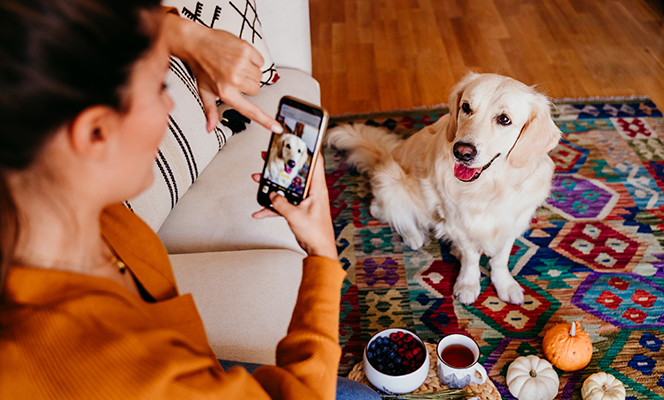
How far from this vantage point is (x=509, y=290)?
179cm

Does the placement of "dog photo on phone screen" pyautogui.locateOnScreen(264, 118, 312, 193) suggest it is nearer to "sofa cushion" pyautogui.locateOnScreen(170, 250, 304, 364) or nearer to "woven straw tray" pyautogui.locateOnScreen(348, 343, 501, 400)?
"sofa cushion" pyautogui.locateOnScreen(170, 250, 304, 364)

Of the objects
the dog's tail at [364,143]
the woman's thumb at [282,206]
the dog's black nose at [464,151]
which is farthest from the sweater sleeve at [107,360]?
the dog's tail at [364,143]

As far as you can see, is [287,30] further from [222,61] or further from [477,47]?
[477,47]

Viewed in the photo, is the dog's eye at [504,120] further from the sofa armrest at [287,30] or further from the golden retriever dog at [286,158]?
the sofa armrest at [287,30]

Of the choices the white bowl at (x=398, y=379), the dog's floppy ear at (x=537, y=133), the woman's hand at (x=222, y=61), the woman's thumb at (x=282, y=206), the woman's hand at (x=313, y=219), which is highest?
the woman's hand at (x=222, y=61)

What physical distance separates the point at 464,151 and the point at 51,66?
4.17 feet

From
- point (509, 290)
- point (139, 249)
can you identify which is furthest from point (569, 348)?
point (139, 249)

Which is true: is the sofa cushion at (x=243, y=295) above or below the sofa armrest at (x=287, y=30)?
below

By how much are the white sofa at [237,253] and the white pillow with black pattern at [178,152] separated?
0.08 metres

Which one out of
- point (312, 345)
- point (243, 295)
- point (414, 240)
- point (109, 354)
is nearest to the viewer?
point (109, 354)

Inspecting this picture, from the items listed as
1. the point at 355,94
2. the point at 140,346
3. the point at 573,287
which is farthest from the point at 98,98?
the point at 355,94

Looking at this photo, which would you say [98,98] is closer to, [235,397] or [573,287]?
[235,397]

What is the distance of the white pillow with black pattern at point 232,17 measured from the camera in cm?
166

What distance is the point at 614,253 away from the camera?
1.95 meters
